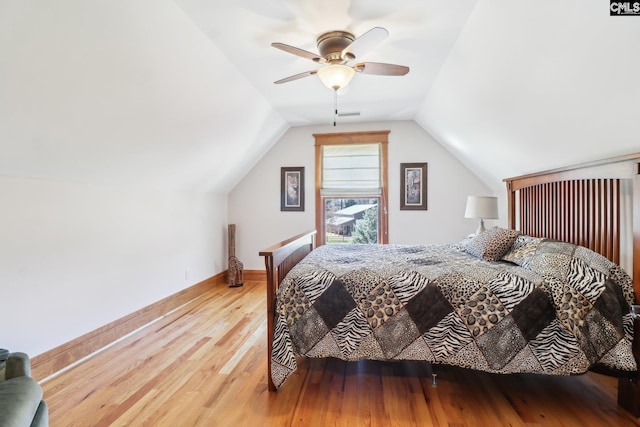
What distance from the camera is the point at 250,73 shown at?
2.85m

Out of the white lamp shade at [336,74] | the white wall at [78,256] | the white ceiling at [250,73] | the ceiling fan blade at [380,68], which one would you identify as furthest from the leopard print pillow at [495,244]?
the white wall at [78,256]

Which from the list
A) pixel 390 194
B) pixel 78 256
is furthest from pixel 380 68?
pixel 78 256

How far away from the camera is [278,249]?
2062mm

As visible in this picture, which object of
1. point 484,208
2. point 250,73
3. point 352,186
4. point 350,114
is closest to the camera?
point 250,73

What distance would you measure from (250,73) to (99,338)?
8.82 feet

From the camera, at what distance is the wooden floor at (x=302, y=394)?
1663 millimetres

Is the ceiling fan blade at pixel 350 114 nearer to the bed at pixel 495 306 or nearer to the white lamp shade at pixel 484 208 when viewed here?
the white lamp shade at pixel 484 208

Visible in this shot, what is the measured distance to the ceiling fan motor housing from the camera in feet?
7.06

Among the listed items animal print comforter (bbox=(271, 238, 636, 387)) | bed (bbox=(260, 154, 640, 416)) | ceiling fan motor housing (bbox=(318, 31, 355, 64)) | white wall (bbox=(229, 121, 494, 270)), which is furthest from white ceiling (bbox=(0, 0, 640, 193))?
white wall (bbox=(229, 121, 494, 270))

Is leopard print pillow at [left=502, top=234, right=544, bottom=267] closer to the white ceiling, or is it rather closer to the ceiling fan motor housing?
the white ceiling

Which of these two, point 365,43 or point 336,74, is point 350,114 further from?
point 365,43

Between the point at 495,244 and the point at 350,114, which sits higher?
the point at 350,114

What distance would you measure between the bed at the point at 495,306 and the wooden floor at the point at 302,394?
0.21 m

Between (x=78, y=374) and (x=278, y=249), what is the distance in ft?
5.58
